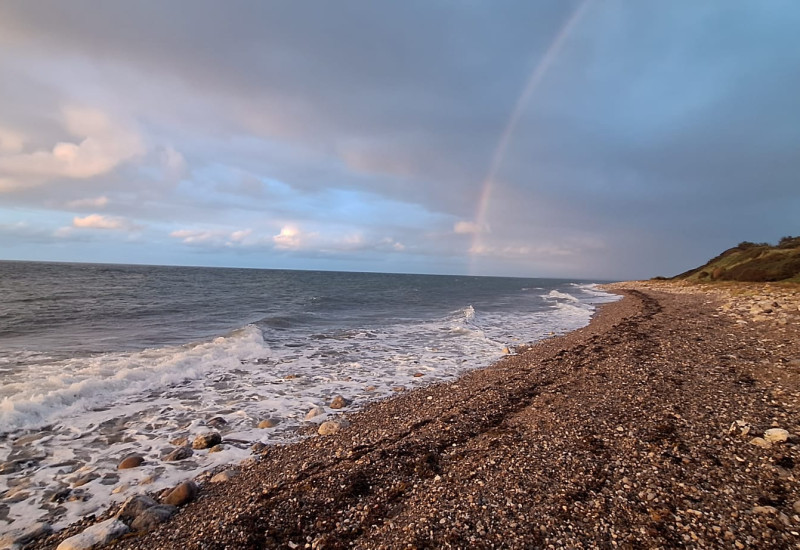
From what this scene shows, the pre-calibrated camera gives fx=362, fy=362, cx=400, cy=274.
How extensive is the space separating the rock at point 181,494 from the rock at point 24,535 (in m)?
1.48

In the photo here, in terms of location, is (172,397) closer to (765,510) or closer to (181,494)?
(181,494)

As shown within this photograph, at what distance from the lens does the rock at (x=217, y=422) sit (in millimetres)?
9062

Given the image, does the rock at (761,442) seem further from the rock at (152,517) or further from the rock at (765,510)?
the rock at (152,517)

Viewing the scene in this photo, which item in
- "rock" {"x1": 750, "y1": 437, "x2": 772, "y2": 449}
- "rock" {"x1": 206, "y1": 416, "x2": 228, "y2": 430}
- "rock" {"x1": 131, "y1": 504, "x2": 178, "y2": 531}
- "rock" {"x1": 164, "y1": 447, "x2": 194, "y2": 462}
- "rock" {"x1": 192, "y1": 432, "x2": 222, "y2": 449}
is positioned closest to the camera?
"rock" {"x1": 131, "y1": 504, "x2": 178, "y2": 531}

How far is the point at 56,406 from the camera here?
32.0 feet

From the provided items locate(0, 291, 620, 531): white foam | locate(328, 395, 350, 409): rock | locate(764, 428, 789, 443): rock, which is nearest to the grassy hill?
locate(0, 291, 620, 531): white foam

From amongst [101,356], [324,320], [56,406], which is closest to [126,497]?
[56,406]

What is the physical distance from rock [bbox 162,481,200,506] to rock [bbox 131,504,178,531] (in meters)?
0.20

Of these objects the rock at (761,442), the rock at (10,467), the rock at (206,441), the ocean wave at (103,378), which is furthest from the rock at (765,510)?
the ocean wave at (103,378)

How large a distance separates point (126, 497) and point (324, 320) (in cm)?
2331

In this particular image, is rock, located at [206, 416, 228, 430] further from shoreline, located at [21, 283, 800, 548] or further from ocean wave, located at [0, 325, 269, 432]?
ocean wave, located at [0, 325, 269, 432]

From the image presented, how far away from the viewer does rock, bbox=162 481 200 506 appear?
5.81 m

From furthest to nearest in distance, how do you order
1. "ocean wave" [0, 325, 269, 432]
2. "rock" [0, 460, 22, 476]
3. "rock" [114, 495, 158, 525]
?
"ocean wave" [0, 325, 269, 432] → "rock" [0, 460, 22, 476] → "rock" [114, 495, 158, 525]

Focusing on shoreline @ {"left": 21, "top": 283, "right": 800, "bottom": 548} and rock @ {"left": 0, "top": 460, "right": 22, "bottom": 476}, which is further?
rock @ {"left": 0, "top": 460, "right": 22, "bottom": 476}
